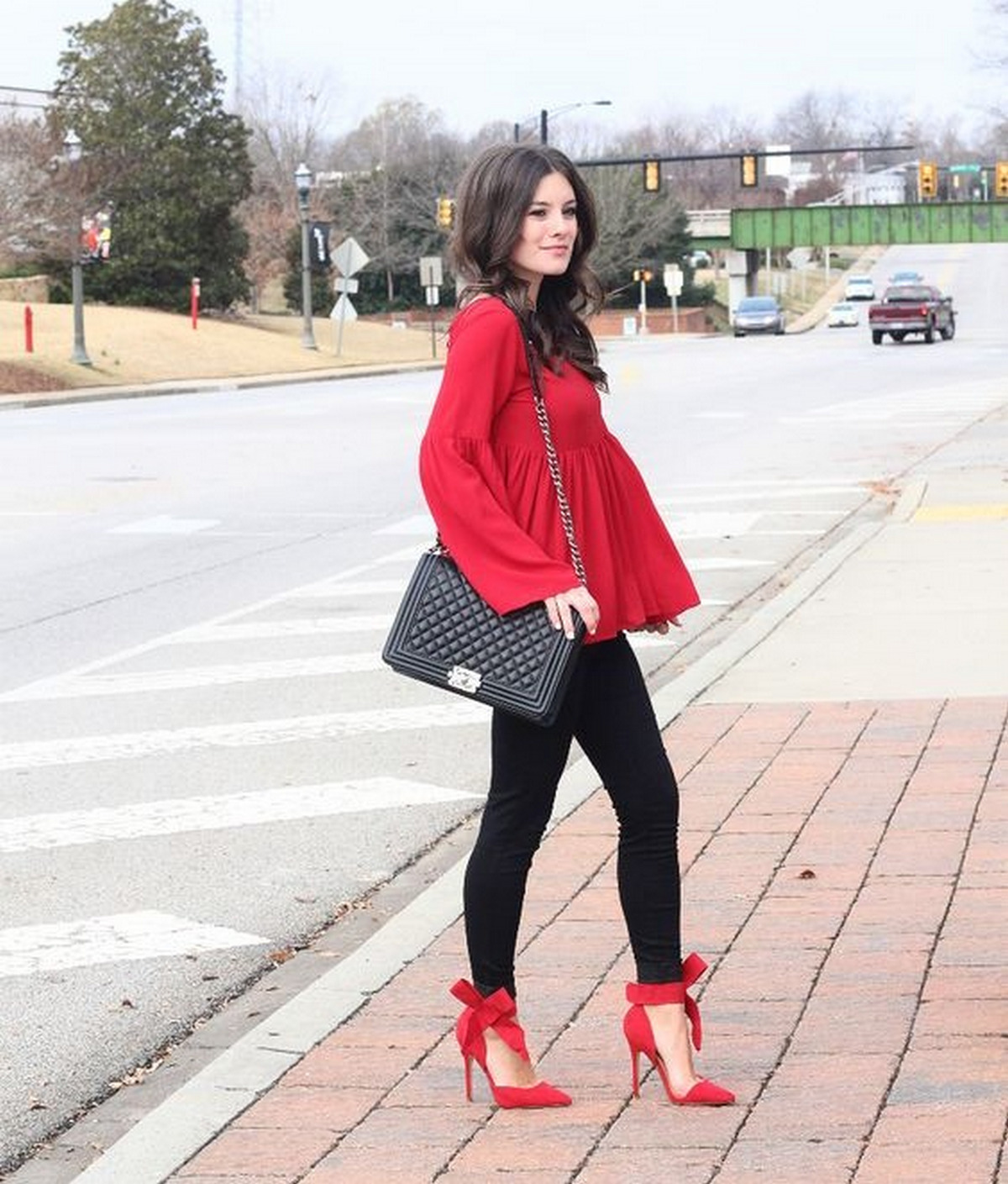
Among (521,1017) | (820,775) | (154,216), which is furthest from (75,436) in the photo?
(154,216)

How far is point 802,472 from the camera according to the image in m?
21.8

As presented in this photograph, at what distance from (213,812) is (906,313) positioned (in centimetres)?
5670

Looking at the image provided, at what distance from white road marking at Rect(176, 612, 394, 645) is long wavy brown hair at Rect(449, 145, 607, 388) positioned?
7538mm

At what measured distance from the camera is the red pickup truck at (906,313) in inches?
2480

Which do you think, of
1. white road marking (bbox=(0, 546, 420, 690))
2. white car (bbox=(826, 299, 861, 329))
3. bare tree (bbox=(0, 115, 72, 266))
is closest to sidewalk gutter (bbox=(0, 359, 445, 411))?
bare tree (bbox=(0, 115, 72, 266))

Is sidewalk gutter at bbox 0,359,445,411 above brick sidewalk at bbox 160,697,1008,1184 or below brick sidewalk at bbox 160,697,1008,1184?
below

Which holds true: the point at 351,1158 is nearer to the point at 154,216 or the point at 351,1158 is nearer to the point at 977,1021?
the point at 977,1021

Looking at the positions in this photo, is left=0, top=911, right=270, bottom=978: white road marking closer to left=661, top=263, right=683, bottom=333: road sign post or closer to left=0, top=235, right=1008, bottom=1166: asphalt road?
left=0, top=235, right=1008, bottom=1166: asphalt road

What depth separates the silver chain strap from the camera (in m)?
4.54

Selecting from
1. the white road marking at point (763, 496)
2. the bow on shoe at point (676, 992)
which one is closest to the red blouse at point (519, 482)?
the bow on shoe at point (676, 992)

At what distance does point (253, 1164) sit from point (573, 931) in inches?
70.5

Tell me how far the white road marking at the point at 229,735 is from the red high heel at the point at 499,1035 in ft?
14.7

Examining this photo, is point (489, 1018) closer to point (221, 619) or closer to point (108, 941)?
point (108, 941)

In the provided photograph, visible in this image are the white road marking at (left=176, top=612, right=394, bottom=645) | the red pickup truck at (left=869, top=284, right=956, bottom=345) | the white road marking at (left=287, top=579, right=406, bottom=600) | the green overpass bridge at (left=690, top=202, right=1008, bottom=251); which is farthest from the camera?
the green overpass bridge at (left=690, top=202, right=1008, bottom=251)
